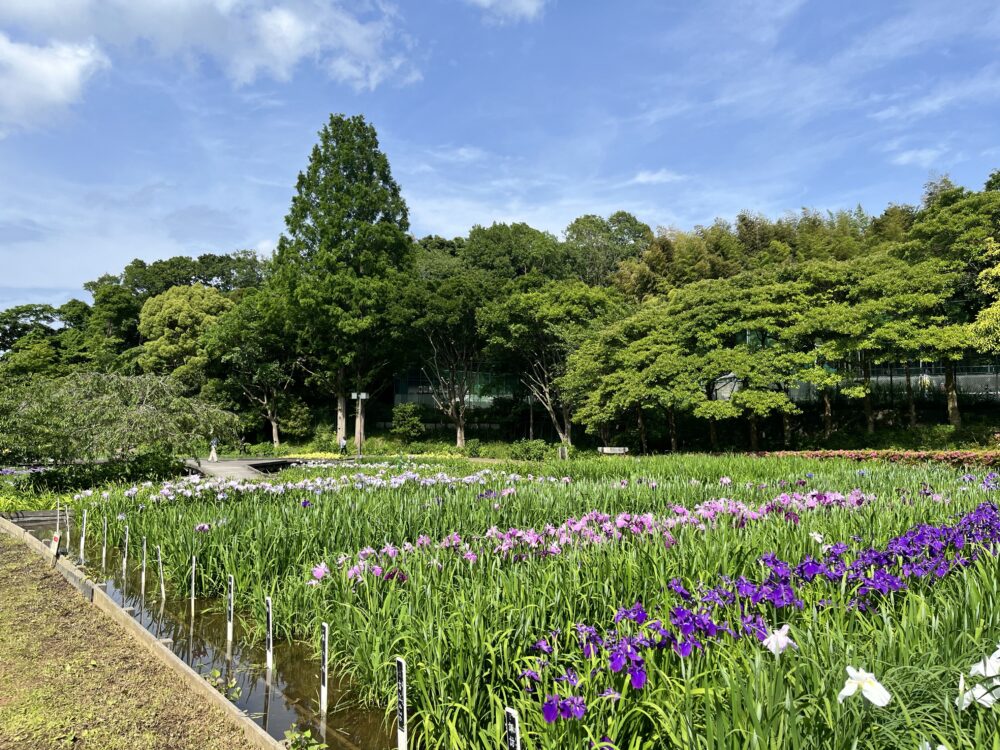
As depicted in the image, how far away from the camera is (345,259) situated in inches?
956

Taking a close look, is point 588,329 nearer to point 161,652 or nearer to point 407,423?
point 407,423

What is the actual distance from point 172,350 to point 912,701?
3046 cm

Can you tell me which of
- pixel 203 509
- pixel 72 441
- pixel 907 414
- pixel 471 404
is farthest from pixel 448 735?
pixel 471 404

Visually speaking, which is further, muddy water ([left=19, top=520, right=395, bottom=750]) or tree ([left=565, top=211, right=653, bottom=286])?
tree ([left=565, top=211, right=653, bottom=286])

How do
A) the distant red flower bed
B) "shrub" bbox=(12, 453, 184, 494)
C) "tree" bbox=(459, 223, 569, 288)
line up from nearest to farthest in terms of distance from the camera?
the distant red flower bed
"shrub" bbox=(12, 453, 184, 494)
"tree" bbox=(459, 223, 569, 288)

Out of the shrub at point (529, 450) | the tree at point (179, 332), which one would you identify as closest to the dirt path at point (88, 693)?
the shrub at point (529, 450)

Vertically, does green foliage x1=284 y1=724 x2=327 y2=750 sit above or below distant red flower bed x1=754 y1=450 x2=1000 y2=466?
below

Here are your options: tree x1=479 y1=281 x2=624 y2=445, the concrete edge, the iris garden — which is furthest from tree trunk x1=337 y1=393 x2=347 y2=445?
the iris garden

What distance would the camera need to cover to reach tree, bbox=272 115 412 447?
909 inches

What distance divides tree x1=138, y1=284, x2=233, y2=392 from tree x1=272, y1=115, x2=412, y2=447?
5.41 m

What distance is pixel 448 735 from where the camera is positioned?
7.77 ft

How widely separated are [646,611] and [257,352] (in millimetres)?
25680

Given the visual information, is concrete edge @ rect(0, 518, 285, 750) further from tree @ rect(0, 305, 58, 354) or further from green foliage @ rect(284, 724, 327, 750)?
tree @ rect(0, 305, 58, 354)

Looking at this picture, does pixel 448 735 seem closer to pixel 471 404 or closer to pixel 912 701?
pixel 912 701
